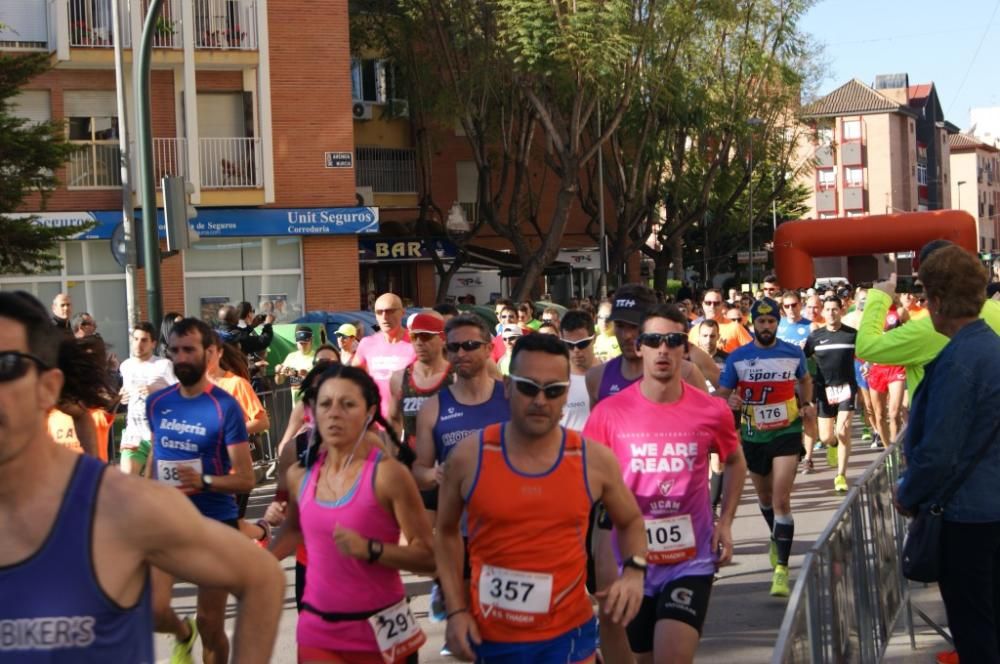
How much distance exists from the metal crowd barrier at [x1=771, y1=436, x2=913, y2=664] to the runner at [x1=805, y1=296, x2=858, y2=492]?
6772 mm

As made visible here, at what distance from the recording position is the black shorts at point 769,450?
425 inches

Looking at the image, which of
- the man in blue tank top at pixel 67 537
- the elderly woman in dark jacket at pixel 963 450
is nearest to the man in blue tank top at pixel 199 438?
the elderly woman in dark jacket at pixel 963 450

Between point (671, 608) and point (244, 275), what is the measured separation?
27.1m

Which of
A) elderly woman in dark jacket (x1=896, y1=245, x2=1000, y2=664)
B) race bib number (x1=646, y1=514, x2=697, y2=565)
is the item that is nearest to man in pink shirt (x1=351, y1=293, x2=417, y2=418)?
race bib number (x1=646, y1=514, x2=697, y2=565)

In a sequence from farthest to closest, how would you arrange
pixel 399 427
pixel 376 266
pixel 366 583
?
pixel 376 266 → pixel 399 427 → pixel 366 583

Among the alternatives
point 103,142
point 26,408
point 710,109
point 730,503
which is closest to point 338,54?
point 103,142

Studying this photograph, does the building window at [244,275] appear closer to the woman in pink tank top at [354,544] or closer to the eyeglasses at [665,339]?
the eyeglasses at [665,339]

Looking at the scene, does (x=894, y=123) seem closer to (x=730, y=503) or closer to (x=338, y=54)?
(x=338, y=54)

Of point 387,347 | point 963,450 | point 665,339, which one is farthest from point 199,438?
point 387,347

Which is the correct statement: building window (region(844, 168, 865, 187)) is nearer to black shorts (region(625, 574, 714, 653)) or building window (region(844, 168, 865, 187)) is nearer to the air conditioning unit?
the air conditioning unit

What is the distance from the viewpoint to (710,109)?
43.0 meters

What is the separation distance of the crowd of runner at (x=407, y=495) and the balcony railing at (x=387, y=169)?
108ft

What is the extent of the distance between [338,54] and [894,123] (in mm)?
85424

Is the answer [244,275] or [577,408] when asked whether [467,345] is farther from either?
[244,275]
